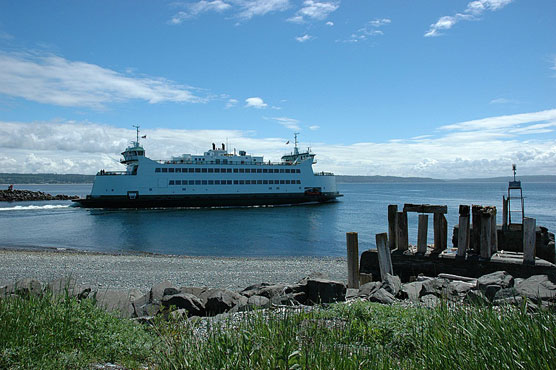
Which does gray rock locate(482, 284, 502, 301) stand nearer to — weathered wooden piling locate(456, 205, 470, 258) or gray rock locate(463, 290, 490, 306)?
gray rock locate(463, 290, 490, 306)

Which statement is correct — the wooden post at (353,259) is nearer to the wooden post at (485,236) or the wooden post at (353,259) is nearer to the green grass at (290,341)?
the wooden post at (485,236)

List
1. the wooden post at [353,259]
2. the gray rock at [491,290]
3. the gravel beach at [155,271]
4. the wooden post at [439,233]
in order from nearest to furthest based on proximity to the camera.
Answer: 1. the gray rock at [491,290]
2. the wooden post at [353,259]
3. the wooden post at [439,233]
4. the gravel beach at [155,271]

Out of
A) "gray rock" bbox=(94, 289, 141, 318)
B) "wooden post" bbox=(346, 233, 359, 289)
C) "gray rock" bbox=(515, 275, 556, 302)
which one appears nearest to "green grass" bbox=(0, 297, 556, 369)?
"gray rock" bbox=(94, 289, 141, 318)

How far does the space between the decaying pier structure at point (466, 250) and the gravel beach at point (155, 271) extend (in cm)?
325

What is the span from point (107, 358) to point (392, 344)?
256 cm

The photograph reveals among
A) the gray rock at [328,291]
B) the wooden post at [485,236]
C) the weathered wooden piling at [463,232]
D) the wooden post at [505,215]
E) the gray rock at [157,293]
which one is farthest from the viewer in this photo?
the wooden post at [505,215]

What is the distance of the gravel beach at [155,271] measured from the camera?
1159 centimetres

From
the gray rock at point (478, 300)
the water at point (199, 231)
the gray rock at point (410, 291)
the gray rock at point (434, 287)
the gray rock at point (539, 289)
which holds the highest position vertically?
the gray rock at point (478, 300)

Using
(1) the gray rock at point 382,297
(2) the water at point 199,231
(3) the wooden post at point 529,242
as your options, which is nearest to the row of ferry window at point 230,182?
(2) the water at point 199,231

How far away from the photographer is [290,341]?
2654mm

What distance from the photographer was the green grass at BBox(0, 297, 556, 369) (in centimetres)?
231

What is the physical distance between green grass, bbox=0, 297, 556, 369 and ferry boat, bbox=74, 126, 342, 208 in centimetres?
3913

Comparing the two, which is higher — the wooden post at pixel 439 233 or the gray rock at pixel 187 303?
the wooden post at pixel 439 233

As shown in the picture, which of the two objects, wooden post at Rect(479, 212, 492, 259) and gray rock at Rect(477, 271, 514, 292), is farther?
wooden post at Rect(479, 212, 492, 259)
